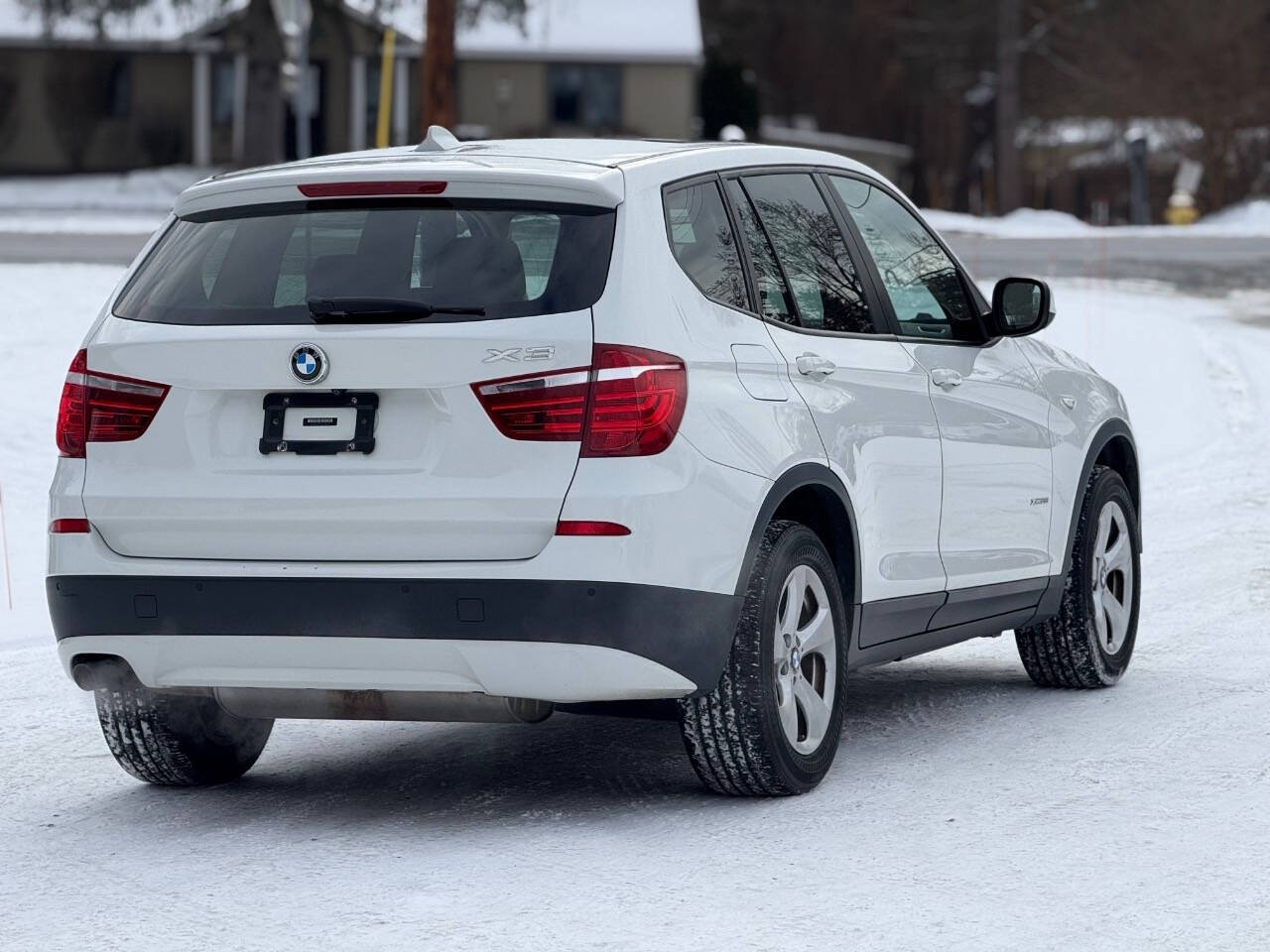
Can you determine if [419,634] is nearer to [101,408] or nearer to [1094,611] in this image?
[101,408]

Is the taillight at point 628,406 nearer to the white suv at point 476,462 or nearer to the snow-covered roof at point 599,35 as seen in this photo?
the white suv at point 476,462

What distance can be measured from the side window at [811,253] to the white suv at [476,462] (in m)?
0.03

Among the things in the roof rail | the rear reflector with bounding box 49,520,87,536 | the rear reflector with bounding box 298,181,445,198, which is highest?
the roof rail

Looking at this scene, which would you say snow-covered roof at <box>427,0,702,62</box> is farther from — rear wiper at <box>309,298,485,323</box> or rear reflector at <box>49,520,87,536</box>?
rear wiper at <box>309,298,485,323</box>

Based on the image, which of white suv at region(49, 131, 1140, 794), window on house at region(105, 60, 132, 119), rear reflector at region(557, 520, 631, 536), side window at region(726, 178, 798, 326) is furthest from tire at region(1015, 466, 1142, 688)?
window on house at region(105, 60, 132, 119)

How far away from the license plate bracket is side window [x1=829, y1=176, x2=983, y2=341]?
203 centimetres

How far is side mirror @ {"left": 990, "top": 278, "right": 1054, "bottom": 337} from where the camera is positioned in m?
7.74

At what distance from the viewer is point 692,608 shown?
5.91m

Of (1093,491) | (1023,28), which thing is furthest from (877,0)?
(1093,491)

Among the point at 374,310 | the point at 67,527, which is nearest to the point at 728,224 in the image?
the point at 374,310

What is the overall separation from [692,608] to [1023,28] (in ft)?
198

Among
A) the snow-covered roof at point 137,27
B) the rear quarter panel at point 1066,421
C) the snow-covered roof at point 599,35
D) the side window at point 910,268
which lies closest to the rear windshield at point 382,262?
the side window at point 910,268

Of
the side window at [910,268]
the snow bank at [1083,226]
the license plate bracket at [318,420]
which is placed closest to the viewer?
the license plate bracket at [318,420]

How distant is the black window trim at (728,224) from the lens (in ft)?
20.3
